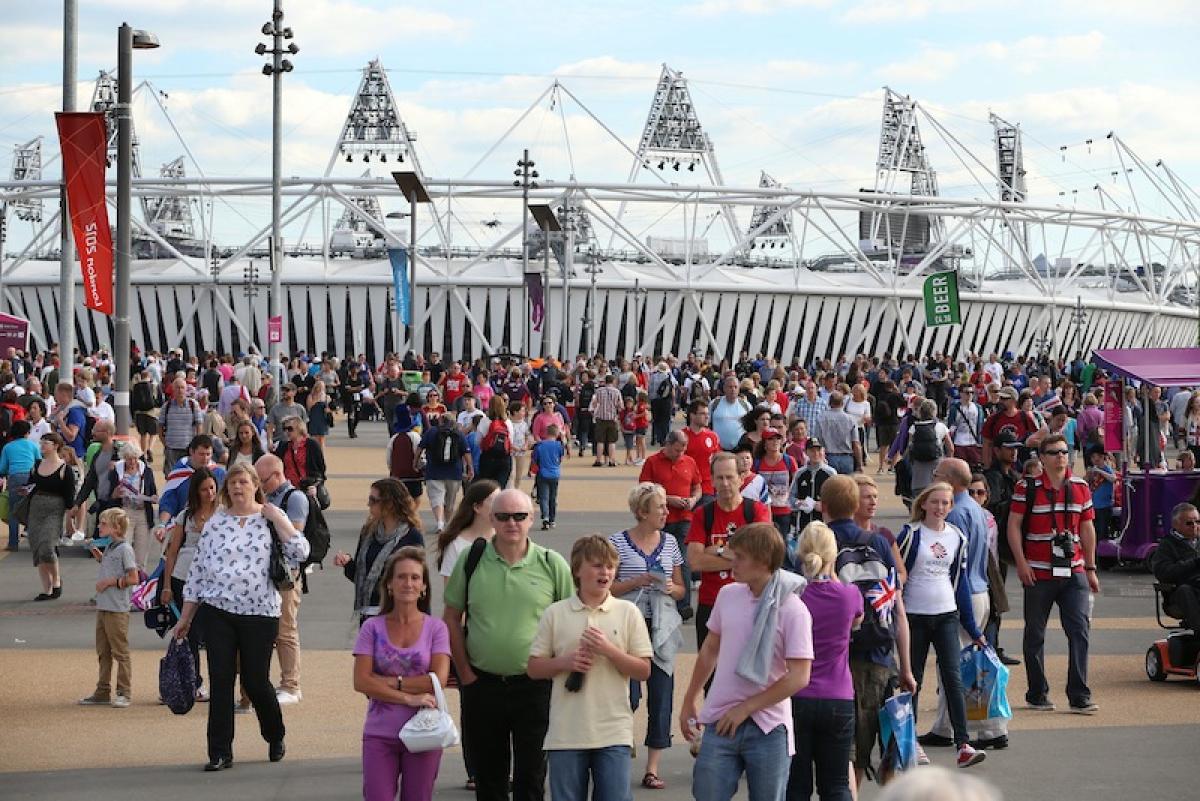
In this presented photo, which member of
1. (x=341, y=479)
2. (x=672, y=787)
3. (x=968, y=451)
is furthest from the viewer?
(x=341, y=479)

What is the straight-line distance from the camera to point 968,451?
2141 cm

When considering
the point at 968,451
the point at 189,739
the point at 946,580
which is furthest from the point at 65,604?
the point at 968,451

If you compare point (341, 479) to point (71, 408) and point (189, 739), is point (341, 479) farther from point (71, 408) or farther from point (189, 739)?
point (189, 739)

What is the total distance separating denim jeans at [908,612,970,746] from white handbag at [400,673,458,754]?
318 cm

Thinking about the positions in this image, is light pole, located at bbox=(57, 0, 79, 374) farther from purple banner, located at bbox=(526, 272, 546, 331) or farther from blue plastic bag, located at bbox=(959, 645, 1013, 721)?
purple banner, located at bbox=(526, 272, 546, 331)

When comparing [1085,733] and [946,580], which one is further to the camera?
[1085,733]

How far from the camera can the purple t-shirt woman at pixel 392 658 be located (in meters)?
7.13

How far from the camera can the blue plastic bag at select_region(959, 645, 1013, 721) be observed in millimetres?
9633

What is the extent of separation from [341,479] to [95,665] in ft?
50.5

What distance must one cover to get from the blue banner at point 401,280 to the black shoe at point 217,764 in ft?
163

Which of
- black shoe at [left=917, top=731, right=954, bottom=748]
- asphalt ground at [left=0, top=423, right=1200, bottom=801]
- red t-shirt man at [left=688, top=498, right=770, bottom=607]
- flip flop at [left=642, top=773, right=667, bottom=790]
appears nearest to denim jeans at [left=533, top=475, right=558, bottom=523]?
asphalt ground at [left=0, top=423, right=1200, bottom=801]

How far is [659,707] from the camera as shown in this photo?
29.8ft

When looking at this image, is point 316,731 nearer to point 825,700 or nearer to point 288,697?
point 288,697

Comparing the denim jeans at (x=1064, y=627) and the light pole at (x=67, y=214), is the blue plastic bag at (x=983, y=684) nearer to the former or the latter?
the denim jeans at (x=1064, y=627)
